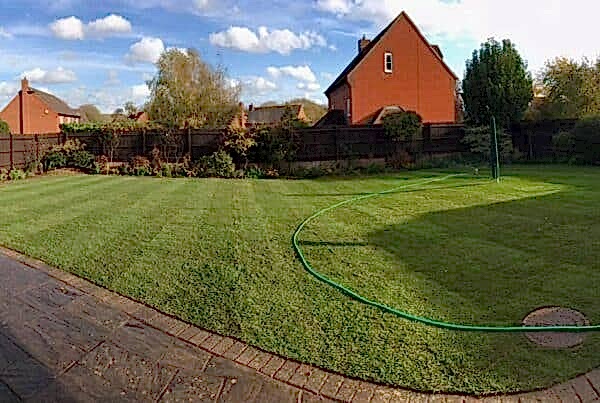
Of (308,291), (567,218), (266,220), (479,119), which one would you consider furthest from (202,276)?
(479,119)

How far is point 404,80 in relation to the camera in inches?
1119

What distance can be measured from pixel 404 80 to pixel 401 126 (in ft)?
31.3

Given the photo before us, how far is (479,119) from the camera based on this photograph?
21922mm

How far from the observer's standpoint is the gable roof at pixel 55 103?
44969 mm

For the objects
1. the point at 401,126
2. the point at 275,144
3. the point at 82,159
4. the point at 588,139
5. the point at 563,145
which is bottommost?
the point at 82,159

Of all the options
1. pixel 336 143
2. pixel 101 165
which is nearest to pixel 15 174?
pixel 101 165

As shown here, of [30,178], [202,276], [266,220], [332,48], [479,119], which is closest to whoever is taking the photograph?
[202,276]

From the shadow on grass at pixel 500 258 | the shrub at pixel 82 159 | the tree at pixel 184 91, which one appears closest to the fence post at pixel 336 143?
the shrub at pixel 82 159

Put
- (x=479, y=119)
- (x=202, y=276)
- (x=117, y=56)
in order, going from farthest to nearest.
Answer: (x=117, y=56), (x=479, y=119), (x=202, y=276)

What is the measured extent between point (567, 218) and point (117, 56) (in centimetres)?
2341

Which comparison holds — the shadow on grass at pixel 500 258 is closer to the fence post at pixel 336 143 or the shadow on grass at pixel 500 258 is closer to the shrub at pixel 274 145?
the shrub at pixel 274 145

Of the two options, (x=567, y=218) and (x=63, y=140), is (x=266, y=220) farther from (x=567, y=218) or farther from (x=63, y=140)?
(x=63, y=140)

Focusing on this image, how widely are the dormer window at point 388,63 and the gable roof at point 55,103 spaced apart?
3346 centimetres

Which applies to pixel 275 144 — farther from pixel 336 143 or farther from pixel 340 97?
pixel 340 97
